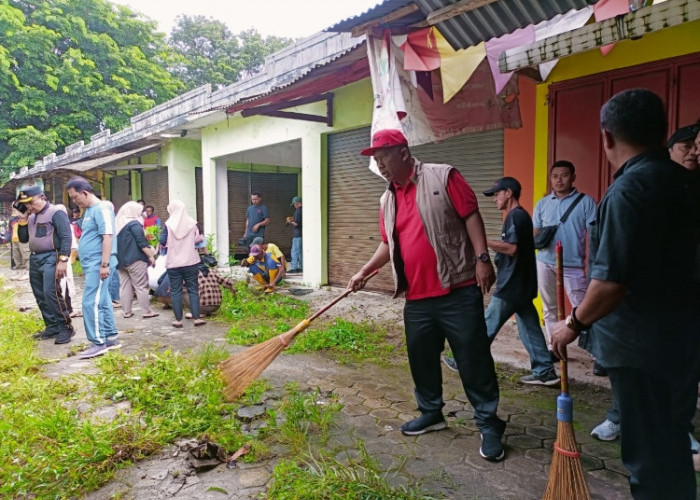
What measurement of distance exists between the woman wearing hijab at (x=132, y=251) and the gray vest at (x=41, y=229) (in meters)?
1.04

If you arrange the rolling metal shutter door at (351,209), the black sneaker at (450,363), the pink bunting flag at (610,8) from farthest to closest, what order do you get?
the rolling metal shutter door at (351,209) → the black sneaker at (450,363) → the pink bunting flag at (610,8)

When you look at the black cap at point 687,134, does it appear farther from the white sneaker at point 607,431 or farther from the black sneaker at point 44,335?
the black sneaker at point 44,335

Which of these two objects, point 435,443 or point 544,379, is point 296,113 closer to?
point 544,379

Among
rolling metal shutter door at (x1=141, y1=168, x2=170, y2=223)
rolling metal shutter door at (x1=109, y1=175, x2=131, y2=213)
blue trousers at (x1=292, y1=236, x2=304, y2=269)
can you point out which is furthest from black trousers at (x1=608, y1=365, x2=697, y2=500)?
rolling metal shutter door at (x1=109, y1=175, x2=131, y2=213)

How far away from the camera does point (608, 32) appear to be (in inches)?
118

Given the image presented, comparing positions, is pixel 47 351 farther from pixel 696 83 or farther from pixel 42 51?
pixel 42 51

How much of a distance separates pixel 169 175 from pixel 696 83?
1225cm

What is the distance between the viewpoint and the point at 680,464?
1732 mm

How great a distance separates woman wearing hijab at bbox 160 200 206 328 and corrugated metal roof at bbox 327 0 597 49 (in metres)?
3.53

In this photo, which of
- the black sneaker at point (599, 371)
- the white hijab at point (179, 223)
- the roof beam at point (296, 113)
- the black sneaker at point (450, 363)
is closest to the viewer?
the black sneaker at point (599, 371)

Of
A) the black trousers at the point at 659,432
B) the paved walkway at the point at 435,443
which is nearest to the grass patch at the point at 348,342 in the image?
the paved walkway at the point at 435,443

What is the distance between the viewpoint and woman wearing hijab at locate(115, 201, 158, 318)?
21.3 ft

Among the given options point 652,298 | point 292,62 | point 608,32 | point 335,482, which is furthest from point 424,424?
point 292,62

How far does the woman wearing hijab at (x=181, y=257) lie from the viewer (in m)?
6.15
